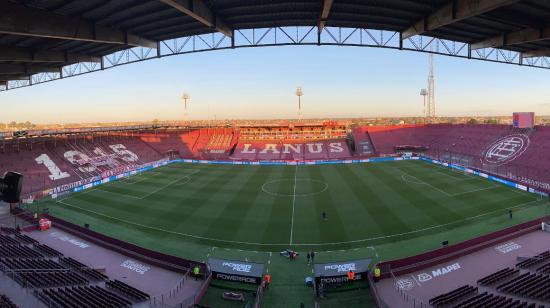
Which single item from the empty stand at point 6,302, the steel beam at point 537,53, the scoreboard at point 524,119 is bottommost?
the empty stand at point 6,302

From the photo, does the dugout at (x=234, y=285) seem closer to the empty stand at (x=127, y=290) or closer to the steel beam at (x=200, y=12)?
the empty stand at (x=127, y=290)

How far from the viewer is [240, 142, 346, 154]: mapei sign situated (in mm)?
67375

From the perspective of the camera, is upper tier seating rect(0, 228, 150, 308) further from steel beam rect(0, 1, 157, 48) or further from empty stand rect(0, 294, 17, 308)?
steel beam rect(0, 1, 157, 48)

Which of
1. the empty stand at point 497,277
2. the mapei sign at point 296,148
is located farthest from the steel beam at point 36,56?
the mapei sign at point 296,148

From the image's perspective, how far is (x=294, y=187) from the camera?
132 feet

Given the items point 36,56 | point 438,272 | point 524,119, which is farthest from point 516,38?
point 524,119

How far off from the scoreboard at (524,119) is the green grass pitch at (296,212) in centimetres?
1421

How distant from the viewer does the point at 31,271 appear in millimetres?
17688

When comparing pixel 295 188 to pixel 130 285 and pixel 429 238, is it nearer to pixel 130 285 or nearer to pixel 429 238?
pixel 429 238

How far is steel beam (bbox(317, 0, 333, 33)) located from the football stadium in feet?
0.64

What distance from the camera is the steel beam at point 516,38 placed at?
1644cm

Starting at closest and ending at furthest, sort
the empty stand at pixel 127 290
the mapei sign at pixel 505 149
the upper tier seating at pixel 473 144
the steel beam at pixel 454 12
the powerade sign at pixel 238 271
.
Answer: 1. the steel beam at pixel 454 12
2. the empty stand at pixel 127 290
3. the powerade sign at pixel 238 271
4. the upper tier seating at pixel 473 144
5. the mapei sign at pixel 505 149

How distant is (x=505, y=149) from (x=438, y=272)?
38501mm

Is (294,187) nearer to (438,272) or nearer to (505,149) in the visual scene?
(438,272)
